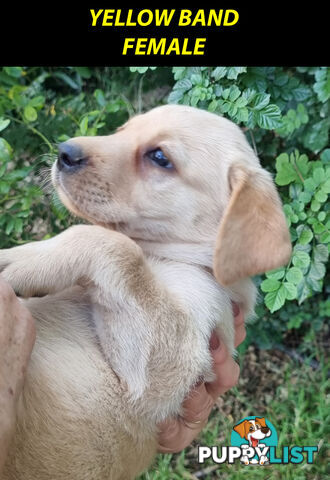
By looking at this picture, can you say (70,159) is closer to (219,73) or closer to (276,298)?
(219,73)

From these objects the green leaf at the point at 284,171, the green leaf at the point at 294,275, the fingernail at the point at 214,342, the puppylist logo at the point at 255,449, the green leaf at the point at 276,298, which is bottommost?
the puppylist logo at the point at 255,449

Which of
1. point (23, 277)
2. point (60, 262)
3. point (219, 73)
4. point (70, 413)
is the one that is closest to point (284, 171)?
point (219, 73)

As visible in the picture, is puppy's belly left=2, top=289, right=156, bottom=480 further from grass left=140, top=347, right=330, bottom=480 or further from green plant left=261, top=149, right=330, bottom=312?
grass left=140, top=347, right=330, bottom=480

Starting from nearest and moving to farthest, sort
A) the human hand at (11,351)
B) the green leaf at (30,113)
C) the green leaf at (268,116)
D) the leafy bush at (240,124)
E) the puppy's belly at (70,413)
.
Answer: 1. the human hand at (11,351)
2. the puppy's belly at (70,413)
3. the green leaf at (268,116)
4. the leafy bush at (240,124)
5. the green leaf at (30,113)

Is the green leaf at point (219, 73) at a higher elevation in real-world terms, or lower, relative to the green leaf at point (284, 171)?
higher

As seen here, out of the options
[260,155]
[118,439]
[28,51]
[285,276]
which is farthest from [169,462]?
[28,51]

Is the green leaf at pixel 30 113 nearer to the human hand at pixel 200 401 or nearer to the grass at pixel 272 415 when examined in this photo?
the human hand at pixel 200 401

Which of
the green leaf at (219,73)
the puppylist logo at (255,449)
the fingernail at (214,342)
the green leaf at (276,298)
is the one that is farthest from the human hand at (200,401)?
the green leaf at (219,73)

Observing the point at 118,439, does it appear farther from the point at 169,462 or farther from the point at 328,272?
the point at 328,272
